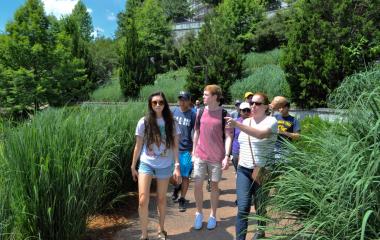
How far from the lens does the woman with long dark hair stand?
187 inches

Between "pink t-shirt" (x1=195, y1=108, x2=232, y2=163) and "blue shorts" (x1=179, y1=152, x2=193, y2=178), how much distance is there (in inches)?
33.5

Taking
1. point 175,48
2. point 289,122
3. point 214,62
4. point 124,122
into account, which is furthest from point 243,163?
point 175,48

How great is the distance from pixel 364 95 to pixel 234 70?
1776 centimetres

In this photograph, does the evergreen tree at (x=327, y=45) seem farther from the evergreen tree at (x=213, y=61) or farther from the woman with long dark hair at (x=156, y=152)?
the woman with long dark hair at (x=156, y=152)

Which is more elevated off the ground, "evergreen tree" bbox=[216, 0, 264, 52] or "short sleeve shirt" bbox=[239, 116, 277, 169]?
"evergreen tree" bbox=[216, 0, 264, 52]

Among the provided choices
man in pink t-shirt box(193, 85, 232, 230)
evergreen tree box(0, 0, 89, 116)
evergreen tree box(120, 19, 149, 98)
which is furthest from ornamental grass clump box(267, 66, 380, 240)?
evergreen tree box(120, 19, 149, 98)

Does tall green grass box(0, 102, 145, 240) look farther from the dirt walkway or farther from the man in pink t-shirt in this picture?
the man in pink t-shirt

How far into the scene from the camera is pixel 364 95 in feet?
10.7

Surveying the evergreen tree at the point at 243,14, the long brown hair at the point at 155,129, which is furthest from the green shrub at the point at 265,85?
the evergreen tree at the point at 243,14

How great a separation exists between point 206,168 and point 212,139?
0.40 metres

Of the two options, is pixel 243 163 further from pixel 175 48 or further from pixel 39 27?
pixel 175 48

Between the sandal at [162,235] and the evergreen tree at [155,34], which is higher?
the evergreen tree at [155,34]

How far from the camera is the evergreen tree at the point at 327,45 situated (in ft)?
43.7

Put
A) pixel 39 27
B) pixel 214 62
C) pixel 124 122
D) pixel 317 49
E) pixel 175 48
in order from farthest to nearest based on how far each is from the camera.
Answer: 1. pixel 175 48
2. pixel 39 27
3. pixel 214 62
4. pixel 317 49
5. pixel 124 122
